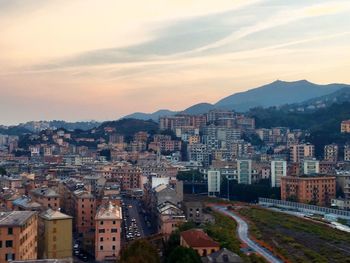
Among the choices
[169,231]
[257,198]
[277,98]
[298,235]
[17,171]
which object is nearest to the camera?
[169,231]

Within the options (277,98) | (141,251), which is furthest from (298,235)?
(277,98)

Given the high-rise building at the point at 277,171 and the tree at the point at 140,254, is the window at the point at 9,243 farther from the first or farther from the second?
the high-rise building at the point at 277,171

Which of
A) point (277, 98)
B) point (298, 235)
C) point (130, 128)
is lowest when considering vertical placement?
point (298, 235)

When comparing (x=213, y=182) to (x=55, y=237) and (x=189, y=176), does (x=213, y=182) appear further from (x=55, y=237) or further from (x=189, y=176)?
(x=55, y=237)

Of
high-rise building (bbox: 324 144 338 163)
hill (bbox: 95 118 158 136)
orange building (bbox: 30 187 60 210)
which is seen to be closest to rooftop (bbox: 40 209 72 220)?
orange building (bbox: 30 187 60 210)

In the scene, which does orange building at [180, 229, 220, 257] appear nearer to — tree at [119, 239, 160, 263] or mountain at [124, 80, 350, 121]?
tree at [119, 239, 160, 263]

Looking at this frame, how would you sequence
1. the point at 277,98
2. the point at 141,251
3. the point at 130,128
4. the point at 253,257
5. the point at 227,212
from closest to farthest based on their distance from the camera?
1. the point at 141,251
2. the point at 253,257
3. the point at 227,212
4. the point at 130,128
5. the point at 277,98

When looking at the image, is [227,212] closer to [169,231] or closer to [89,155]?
[169,231]
